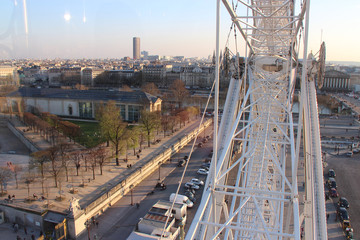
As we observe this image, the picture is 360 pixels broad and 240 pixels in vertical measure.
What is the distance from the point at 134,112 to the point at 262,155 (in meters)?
12.3

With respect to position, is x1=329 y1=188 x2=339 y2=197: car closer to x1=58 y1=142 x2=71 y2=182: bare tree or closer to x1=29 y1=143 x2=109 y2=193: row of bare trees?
x1=29 y1=143 x2=109 y2=193: row of bare trees

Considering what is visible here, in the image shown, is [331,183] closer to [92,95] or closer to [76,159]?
[76,159]

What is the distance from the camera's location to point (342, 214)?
20.4ft

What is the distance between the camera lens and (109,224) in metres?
5.91

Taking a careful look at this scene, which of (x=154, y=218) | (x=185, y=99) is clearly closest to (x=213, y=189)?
(x=154, y=218)

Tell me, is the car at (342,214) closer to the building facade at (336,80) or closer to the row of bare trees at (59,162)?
the row of bare trees at (59,162)

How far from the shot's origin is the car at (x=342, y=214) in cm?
614

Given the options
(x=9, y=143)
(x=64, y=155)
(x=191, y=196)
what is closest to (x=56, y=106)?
(x=9, y=143)

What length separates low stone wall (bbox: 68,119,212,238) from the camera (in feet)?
18.2

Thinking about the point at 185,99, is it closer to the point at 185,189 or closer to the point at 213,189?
the point at 185,189

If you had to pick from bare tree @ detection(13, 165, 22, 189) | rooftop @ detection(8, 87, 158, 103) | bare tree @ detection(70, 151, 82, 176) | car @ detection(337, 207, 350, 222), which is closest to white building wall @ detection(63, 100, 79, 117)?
rooftop @ detection(8, 87, 158, 103)

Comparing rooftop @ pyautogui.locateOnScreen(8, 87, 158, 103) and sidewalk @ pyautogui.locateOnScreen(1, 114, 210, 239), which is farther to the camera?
rooftop @ pyautogui.locateOnScreen(8, 87, 158, 103)

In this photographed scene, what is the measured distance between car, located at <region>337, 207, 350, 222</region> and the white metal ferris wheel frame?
9.62ft

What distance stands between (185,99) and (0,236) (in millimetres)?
15425
